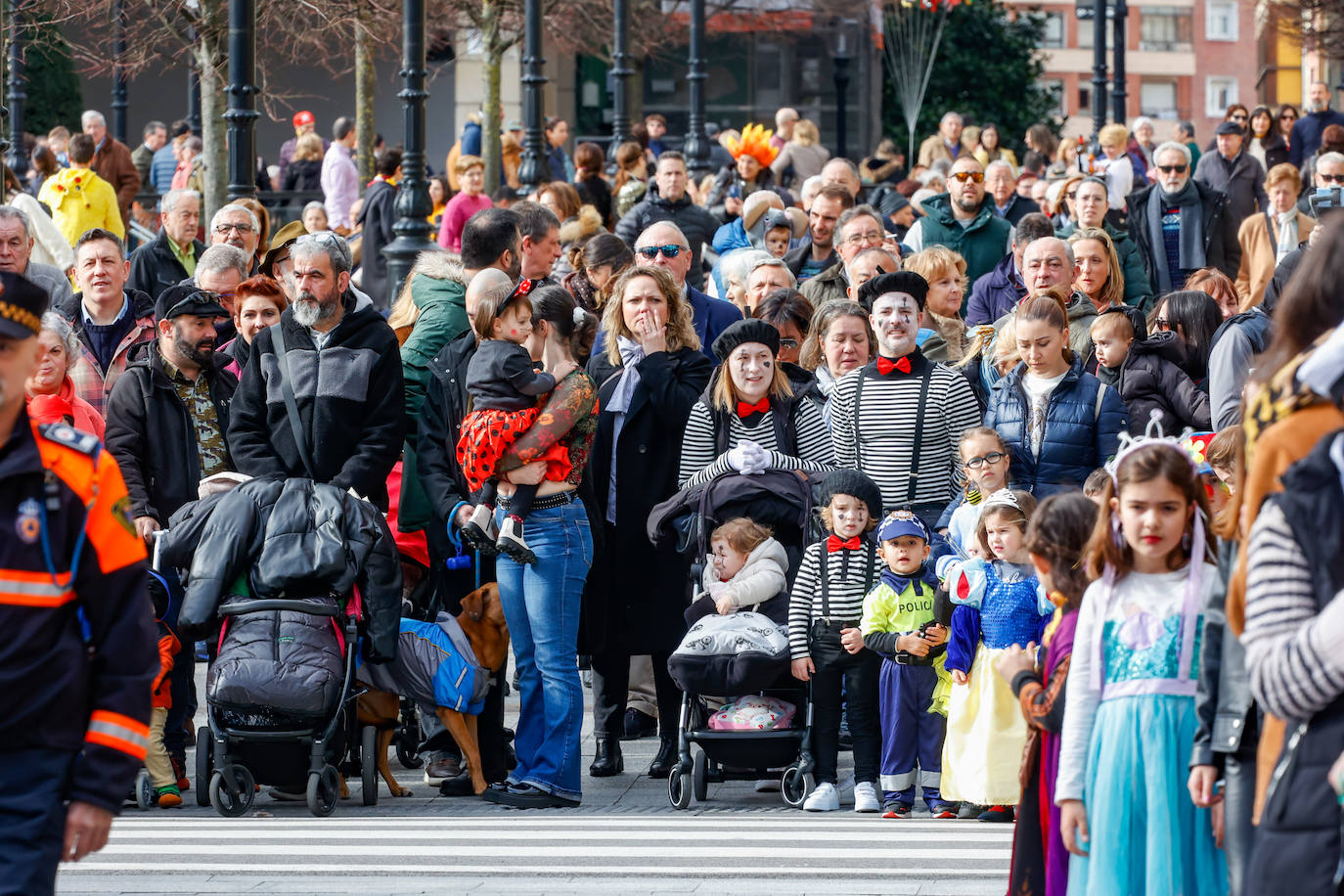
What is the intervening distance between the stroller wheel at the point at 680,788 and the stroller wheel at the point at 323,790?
4.33 ft

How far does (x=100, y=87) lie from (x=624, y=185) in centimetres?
2836

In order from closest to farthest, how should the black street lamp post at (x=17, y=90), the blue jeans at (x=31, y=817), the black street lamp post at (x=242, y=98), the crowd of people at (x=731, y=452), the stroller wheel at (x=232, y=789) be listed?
1. the blue jeans at (x=31, y=817)
2. the crowd of people at (x=731, y=452)
3. the stroller wheel at (x=232, y=789)
4. the black street lamp post at (x=242, y=98)
5. the black street lamp post at (x=17, y=90)

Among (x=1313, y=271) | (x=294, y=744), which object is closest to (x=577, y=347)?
(x=294, y=744)

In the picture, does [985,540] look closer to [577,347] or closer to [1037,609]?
[1037,609]

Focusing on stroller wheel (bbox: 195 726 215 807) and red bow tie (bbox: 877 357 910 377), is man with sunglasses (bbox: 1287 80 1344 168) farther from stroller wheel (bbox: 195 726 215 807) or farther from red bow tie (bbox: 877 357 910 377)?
stroller wheel (bbox: 195 726 215 807)

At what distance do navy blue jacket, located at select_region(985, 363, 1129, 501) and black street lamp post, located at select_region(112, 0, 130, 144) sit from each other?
16.1 meters

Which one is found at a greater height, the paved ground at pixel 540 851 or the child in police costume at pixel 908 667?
the child in police costume at pixel 908 667

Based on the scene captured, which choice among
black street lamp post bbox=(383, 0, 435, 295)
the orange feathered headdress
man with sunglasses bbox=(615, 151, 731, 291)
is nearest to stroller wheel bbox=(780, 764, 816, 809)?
man with sunglasses bbox=(615, 151, 731, 291)

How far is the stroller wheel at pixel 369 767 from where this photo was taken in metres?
8.58

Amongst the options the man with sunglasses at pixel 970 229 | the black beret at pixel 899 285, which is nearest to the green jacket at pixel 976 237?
the man with sunglasses at pixel 970 229

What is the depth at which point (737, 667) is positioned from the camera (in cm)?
849

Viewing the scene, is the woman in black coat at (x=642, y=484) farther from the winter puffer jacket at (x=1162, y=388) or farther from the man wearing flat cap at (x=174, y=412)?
the winter puffer jacket at (x=1162, y=388)

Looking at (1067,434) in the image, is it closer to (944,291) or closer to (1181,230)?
(944,291)

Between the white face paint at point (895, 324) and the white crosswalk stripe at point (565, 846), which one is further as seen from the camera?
the white face paint at point (895, 324)
